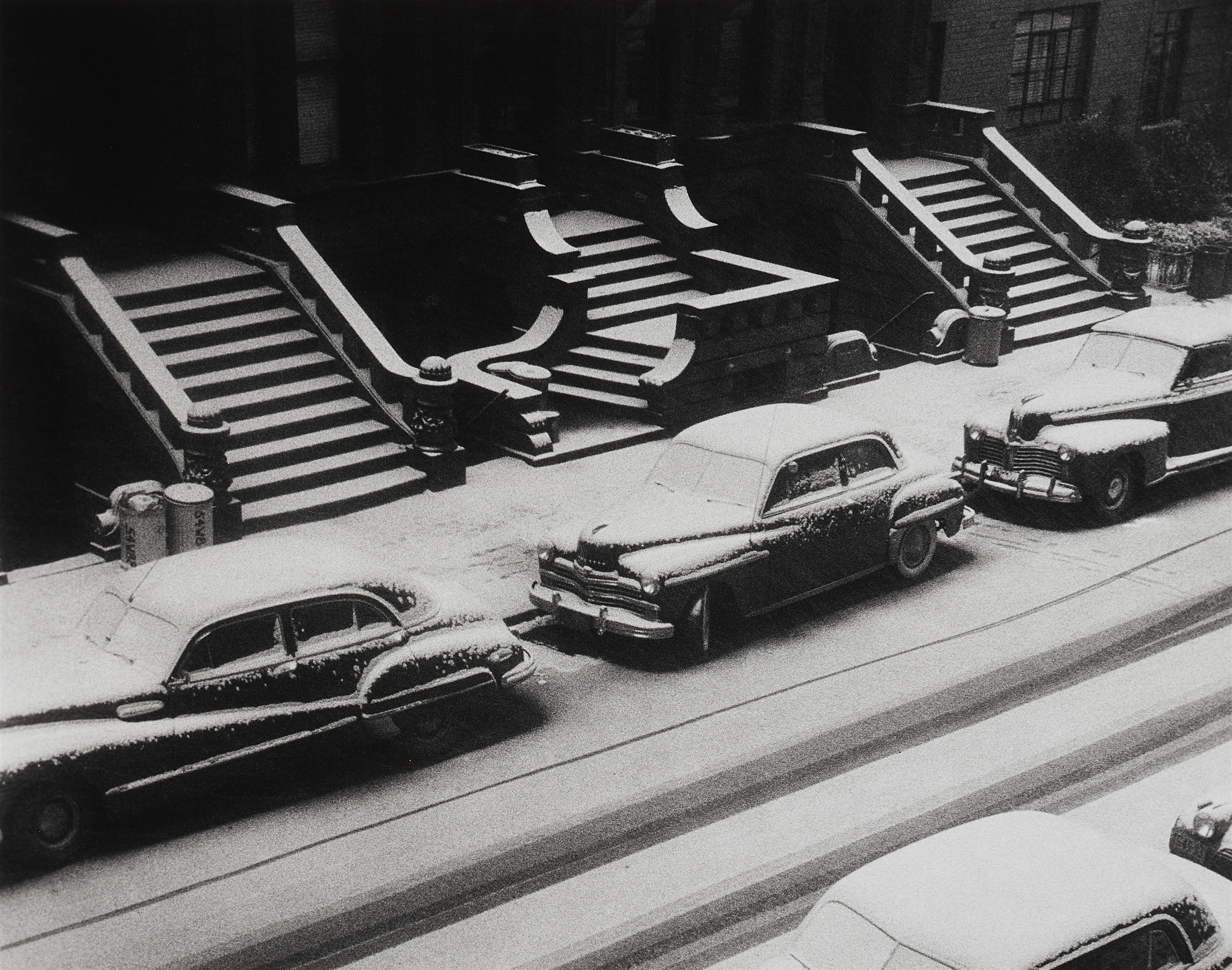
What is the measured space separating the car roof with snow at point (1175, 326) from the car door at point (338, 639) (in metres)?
9.74

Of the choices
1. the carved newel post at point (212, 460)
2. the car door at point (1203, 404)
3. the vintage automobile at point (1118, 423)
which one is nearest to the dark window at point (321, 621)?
the carved newel post at point (212, 460)

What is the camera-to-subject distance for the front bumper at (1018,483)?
16.3 meters

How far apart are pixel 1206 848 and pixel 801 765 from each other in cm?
312

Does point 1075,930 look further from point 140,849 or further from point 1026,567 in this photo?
point 1026,567

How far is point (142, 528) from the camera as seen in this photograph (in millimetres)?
14711

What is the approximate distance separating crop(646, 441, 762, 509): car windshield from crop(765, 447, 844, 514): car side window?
0.18 metres

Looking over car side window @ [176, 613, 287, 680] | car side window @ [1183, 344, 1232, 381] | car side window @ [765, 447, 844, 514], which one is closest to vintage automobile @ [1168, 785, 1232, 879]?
car side window @ [765, 447, 844, 514]

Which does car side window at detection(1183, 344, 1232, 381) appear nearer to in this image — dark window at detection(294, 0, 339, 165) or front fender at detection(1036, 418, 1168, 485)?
front fender at detection(1036, 418, 1168, 485)

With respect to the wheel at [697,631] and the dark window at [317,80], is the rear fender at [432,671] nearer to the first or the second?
the wheel at [697,631]

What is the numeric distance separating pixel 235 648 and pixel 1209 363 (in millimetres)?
11197

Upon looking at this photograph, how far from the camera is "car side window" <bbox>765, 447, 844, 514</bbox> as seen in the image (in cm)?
1403

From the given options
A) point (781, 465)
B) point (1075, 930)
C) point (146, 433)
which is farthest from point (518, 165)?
point (1075, 930)

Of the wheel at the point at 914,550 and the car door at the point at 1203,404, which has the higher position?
the car door at the point at 1203,404

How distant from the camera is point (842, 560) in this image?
14453 mm
